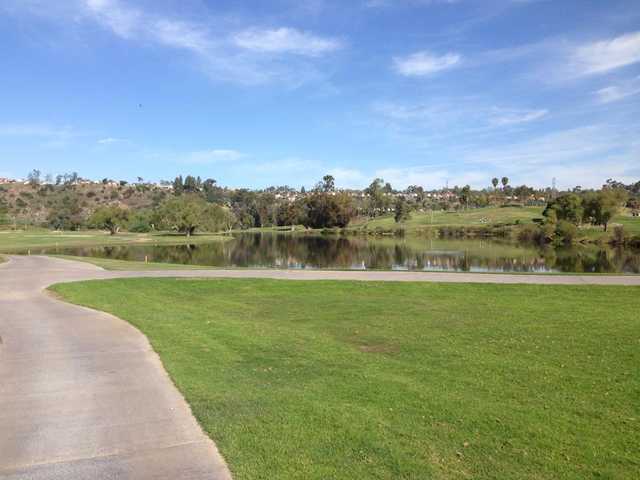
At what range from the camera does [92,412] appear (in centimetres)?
734

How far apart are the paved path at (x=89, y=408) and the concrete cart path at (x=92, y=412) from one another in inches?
0.5

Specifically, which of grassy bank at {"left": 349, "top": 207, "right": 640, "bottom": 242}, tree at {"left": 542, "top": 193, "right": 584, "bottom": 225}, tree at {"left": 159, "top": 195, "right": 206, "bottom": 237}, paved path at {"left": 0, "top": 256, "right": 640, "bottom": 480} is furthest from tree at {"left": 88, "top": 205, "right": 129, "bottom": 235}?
paved path at {"left": 0, "top": 256, "right": 640, "bottom": 480}

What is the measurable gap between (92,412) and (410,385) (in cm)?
478

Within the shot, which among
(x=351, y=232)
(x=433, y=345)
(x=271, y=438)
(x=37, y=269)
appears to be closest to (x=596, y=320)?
(x=433, y=345)

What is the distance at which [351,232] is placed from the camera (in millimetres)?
131625

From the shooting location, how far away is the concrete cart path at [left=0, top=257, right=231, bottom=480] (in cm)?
573

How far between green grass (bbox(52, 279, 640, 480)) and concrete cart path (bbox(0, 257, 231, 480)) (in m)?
0.38

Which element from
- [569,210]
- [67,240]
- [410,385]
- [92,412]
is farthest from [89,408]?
[569,210]

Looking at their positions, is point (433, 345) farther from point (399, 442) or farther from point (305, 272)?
point (305, 272)

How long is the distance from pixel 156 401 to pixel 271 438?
238cm

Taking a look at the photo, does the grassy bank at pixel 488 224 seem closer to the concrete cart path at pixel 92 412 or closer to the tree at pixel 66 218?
the tree at pixel 66 218

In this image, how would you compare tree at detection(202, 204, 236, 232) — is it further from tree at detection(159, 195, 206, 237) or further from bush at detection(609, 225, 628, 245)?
bush at detection(609, 225, 628, 245)

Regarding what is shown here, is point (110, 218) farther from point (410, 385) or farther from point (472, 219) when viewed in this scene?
point (410, 385)

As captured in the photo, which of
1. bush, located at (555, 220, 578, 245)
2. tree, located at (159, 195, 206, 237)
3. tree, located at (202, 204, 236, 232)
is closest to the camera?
bush, located at (555, 220, 578, 245)
